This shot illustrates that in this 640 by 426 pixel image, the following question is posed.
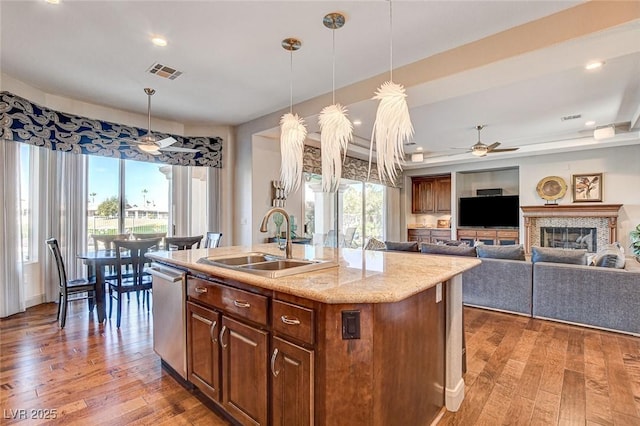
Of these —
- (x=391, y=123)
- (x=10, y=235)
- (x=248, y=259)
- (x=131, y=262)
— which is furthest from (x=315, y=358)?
(x=10, y=235)

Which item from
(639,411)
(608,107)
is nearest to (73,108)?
(639,411)

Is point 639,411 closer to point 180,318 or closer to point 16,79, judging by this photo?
point 180,318

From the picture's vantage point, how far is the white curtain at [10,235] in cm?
377

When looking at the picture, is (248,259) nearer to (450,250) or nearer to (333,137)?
(333,137)

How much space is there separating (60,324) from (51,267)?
1336 mm

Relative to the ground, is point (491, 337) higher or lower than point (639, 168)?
lower

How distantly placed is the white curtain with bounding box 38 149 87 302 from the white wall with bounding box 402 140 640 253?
8293 mm

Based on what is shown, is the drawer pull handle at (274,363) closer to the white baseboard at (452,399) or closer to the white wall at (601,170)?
the white baseboard at (452,399)

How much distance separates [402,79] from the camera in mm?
3514

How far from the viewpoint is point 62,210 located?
14.6 feet

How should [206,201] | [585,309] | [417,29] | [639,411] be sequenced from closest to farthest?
[639,411] → [417,29] → [585,309] → [206,201]

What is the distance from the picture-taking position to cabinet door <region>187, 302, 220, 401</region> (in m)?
1.91

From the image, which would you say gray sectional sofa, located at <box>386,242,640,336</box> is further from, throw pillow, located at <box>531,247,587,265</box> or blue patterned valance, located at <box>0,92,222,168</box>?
blue patterned valance, located at <box>0,92,222,168</box>

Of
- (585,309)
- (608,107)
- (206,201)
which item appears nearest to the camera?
(585,309)
